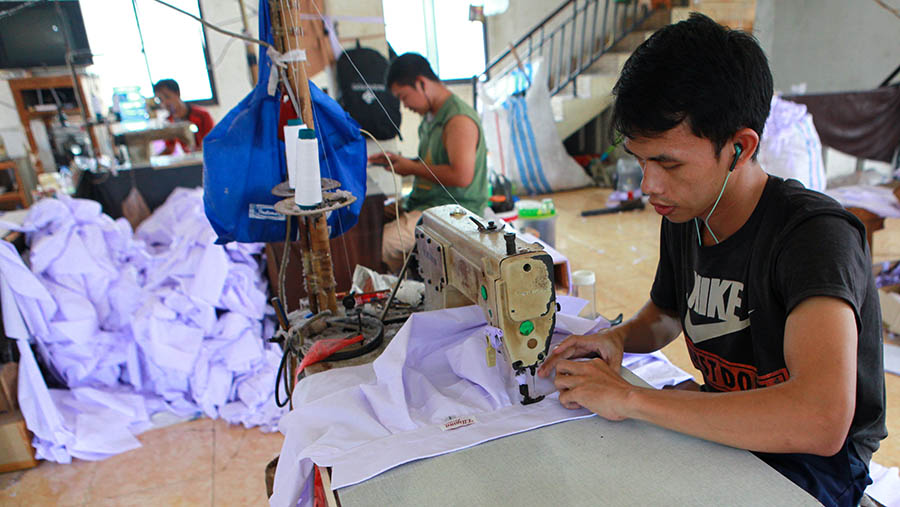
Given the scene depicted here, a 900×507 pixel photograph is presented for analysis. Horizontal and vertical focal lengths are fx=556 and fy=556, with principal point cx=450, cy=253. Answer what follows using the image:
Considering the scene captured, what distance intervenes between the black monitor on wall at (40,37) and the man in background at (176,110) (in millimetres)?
546

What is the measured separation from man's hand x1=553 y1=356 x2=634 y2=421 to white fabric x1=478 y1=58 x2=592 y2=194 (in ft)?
18.0

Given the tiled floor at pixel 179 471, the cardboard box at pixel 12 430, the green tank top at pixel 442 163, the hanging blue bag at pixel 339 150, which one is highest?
the hanging blue bag at pixel 339 150

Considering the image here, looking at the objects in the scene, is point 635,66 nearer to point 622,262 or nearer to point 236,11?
point 622,262

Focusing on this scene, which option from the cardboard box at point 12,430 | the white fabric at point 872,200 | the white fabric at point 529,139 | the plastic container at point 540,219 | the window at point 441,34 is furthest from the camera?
the window at point 441,34

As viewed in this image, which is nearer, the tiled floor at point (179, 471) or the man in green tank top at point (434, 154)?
the tiled floor at point (179, 471)

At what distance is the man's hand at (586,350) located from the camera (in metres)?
1.02

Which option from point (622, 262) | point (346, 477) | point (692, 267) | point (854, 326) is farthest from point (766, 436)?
point (622, 262)

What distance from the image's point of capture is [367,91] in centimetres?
372

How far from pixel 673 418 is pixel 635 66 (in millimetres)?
550

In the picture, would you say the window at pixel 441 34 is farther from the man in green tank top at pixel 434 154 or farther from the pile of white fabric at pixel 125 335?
the pile of white fabric at pixel 125 335

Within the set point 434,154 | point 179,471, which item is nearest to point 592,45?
point 434,154

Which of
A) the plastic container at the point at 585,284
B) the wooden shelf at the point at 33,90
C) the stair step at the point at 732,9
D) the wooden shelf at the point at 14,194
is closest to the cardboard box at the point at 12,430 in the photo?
the plastic container at the point at 585,284

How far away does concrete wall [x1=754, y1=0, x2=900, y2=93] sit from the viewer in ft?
18.1

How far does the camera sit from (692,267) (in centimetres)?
112
